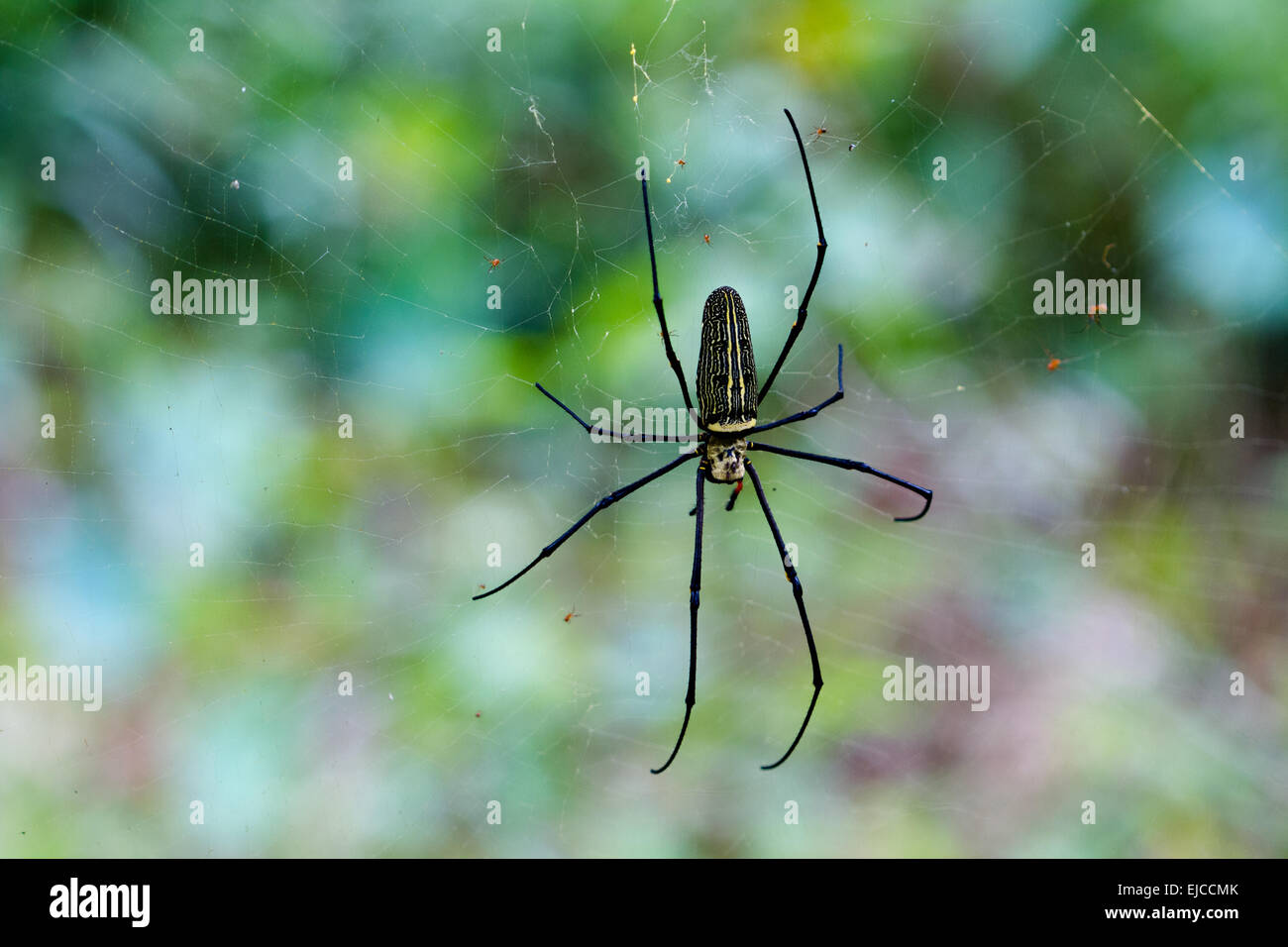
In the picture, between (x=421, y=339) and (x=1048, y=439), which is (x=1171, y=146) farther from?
(x=421, y=339)

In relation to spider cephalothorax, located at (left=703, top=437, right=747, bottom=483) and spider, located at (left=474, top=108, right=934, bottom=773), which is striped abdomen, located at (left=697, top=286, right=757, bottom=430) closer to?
spider, located at (left=474, top=108, right=934, bottom=773)

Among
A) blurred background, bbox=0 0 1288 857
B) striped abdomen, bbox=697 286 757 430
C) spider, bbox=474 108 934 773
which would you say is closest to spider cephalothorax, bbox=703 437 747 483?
spider, bbox=474 108 934 773

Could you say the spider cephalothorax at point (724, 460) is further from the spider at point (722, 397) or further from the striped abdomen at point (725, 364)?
the striped abdomen at point (725, 364)

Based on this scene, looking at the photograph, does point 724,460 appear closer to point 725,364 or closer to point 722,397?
point 722,397

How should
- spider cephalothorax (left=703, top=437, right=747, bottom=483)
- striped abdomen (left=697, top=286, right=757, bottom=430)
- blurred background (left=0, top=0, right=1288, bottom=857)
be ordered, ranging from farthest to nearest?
1. blurred background (left=0, top=0, right=1288, bottom=857)
2. spider cephalothorax (left=703, top=437, right=747, bottom=483)
3. striped abdomen (left=697, top=286, right=757, bottom=430)

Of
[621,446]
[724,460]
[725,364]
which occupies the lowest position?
[724,460]

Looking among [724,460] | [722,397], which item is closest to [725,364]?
[722,397]

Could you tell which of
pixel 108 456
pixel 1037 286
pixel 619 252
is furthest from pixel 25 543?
pixel 1037 286
